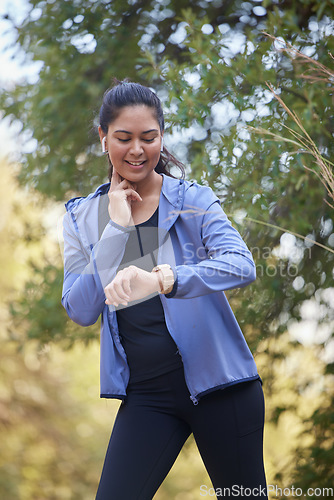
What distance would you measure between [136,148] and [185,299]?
16.0 inches

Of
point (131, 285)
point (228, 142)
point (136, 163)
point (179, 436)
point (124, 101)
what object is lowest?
point (179, 436)

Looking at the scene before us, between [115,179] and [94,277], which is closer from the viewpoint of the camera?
[94,277]

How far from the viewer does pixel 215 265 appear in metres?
1.34

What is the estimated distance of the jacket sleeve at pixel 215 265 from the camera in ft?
4.31

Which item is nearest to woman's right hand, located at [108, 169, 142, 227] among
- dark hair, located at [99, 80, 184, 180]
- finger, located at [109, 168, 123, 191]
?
finger, located at [109, 168, 123, 191]

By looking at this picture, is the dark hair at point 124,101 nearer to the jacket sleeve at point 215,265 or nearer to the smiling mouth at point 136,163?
the smiling mouth at point 136,163

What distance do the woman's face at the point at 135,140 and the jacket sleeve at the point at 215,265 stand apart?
0.66 feet

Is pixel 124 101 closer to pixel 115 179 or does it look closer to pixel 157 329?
pixel 115 179

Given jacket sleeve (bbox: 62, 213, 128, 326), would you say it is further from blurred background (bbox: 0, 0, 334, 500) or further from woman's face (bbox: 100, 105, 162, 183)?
blurred background (bbox: 0, 0, 334, 500)

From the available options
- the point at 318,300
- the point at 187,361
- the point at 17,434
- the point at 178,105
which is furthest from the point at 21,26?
the point at 17,434

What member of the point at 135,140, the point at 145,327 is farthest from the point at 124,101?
the point at 145,327

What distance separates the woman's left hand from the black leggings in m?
0.30

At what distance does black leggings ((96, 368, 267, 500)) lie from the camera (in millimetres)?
1456

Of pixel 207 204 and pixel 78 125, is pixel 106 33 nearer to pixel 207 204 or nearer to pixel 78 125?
pixel 78 125
